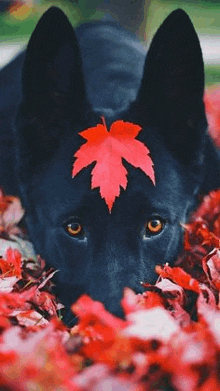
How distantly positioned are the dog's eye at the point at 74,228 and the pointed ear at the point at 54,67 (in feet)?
1.49

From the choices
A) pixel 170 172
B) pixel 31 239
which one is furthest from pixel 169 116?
pixel 31 239

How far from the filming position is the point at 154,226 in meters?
2.32

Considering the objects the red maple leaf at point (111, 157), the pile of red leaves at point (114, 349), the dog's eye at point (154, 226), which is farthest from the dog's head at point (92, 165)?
the pile of red leaves at point (114, 349)

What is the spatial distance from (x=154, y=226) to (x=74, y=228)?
30 cm

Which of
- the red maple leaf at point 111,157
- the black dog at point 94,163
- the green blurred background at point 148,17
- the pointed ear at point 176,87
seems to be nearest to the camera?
the red maple leaf at point 111,157

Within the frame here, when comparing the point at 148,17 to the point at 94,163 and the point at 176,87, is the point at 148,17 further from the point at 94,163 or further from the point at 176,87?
the point at 94,163

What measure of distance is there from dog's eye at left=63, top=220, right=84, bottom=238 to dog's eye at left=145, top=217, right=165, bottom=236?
242 mm

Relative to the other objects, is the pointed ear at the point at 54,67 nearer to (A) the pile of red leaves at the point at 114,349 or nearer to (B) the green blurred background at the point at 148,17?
(A) the pile of red leaves at the point at 114,349

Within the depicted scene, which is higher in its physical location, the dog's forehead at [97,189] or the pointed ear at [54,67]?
the pointed ear at [54,67]

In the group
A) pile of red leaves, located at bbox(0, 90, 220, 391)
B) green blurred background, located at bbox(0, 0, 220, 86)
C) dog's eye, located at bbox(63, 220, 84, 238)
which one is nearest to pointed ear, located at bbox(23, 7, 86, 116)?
dog's eye, located at bbox(63, 220, 84, 238)

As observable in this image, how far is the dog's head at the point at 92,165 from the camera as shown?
87.4 inches

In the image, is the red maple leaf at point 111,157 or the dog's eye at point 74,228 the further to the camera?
the dog's eye at point 74,228

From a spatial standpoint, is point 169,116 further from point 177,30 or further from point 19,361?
point 19,361

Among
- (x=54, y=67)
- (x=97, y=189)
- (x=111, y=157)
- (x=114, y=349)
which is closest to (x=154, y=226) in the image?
(x=97, y=189)
